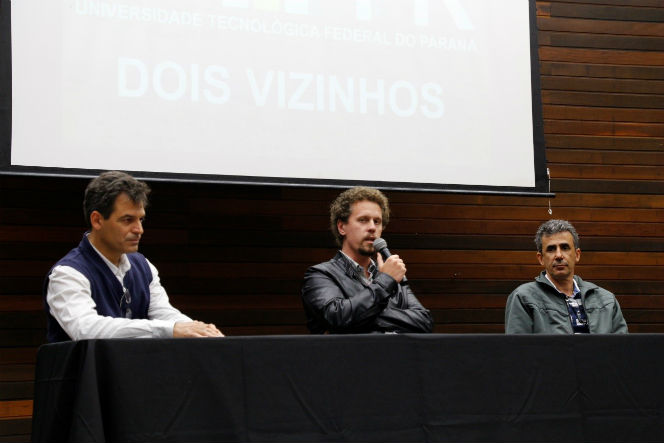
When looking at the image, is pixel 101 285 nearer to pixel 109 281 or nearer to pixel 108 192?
pixel 109 281

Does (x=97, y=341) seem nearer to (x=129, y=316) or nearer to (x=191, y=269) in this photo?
(x=129, y=316)

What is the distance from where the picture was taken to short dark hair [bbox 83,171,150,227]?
7.34ft

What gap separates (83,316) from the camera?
2027 mm

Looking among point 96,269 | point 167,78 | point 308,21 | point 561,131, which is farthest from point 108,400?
point 561,131

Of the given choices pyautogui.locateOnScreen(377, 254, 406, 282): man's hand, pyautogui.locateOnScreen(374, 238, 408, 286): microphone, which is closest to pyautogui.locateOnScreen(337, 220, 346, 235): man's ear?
pyautogui.locateOnScreen(374, 238, 408, 286): microphone

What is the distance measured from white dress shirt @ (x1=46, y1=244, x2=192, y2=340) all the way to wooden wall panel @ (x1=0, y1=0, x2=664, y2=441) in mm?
1415

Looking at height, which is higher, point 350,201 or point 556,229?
point 350,201

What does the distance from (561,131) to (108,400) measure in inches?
125

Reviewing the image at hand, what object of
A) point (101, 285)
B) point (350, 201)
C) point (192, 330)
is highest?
point (350, 201)

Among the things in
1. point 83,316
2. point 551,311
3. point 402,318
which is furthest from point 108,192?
point 551,311

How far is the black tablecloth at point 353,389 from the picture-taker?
169 centimetres

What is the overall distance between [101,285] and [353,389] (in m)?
0.83

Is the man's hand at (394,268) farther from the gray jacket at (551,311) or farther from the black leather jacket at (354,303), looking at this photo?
the gray jacket at (551,311)

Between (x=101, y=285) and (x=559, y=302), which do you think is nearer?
(x=101, y=285)
